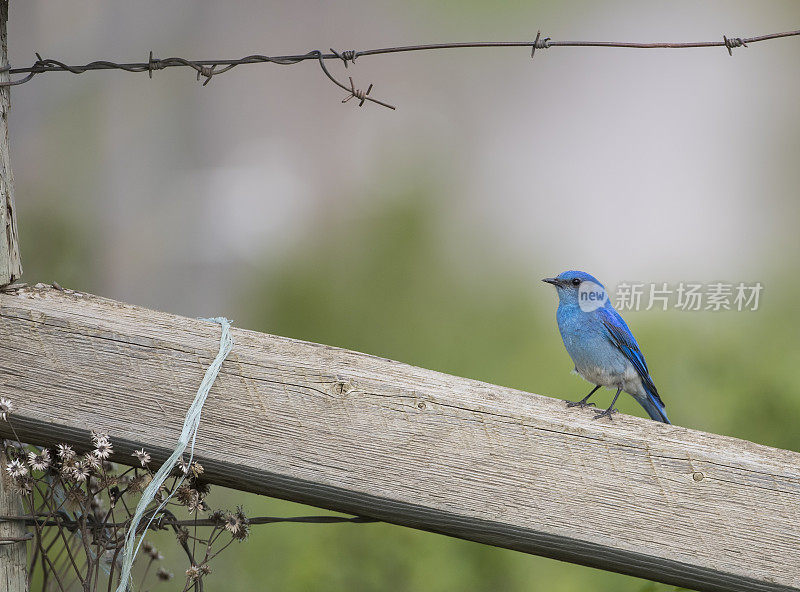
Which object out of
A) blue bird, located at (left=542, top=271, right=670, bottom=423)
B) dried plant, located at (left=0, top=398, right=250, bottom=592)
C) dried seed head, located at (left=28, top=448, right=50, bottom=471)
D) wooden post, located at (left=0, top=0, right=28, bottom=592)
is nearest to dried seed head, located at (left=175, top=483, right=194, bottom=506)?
dried plant, located at (left=0, top=398, right=250, bottom=592)

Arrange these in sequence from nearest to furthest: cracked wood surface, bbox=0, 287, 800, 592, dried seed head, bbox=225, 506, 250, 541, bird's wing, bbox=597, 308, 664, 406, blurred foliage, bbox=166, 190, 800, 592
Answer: cracked wood surface, bbox=0, 287, 800, 592 → dried seed head, bbox=225, 506, 250, 541 → bird's wing, bbox=597, 308, 664, 406 → blurred foliage, bbox=166, 190, 800, 592

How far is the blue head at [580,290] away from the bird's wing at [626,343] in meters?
0.06

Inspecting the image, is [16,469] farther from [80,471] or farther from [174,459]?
[174,459]

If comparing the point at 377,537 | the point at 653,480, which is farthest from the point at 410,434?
the point at 377,537

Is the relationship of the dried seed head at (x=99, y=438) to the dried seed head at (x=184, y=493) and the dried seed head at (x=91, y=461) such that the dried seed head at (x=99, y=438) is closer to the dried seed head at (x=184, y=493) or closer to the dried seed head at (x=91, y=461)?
the dried seed head at (x=91, y=461)

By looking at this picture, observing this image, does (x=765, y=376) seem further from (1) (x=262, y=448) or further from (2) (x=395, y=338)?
(1) (x=262, y=448)

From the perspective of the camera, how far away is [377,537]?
2.82 metres

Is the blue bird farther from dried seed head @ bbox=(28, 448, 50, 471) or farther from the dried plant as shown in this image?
dried seed head @ bbox=(28, 448, 50, 471)

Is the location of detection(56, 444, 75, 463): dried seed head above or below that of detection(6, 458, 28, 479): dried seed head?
above

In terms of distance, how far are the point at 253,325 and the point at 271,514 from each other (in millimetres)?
754

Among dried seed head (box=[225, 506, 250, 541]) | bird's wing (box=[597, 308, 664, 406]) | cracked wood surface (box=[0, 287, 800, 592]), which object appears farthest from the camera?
bird's wing (box=[597, 308, 664, 406])

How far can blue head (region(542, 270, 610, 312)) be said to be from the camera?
2.27 m

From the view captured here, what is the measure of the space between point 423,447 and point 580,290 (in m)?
1.09

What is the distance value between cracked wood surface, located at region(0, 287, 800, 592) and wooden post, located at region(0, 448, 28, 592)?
124mm
